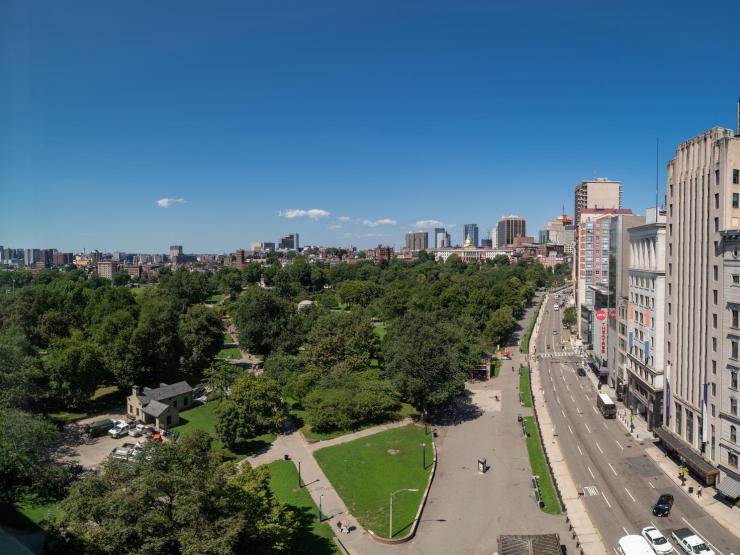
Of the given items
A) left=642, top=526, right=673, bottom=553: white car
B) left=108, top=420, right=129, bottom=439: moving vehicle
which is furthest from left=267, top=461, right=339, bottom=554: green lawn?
left=642, top=526, right=673, bottom=553: white car

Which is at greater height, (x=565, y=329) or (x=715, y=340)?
(x=715, y=340)

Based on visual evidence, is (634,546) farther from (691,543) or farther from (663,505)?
(663,505)

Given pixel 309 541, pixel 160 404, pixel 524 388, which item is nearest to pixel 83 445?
pixel 160 404

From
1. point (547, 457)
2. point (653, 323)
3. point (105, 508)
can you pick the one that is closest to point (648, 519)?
point (547, 457)

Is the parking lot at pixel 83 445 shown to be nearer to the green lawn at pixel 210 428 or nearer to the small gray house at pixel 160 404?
the small gray house at pixel 160 404

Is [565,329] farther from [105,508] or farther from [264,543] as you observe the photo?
[105,508]
